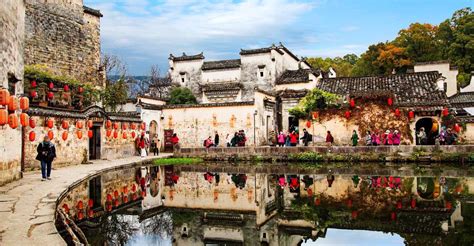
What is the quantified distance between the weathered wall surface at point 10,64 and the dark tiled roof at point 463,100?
2794 cm

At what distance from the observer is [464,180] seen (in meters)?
12.9

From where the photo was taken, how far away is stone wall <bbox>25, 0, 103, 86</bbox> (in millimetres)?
25750

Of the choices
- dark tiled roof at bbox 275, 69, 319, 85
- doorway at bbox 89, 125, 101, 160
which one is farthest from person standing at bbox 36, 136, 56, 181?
dark tiled roof at bbox 275, 69, 319, 85

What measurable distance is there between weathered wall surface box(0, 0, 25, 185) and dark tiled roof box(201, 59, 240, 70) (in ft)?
76.8

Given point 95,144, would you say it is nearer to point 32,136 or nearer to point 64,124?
point 64,124

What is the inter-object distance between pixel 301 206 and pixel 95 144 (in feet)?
46.4

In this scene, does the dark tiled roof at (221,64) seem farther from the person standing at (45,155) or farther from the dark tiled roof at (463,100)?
the person standing at (45,155)

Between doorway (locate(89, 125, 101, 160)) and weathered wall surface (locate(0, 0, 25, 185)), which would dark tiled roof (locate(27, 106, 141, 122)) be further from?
weathered wall surface (locate(0, 0, 25, 185))

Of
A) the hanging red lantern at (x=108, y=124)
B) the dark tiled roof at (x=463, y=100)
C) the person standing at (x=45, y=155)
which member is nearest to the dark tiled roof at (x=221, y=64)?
the hanging red lantern at (x=108, y=124)

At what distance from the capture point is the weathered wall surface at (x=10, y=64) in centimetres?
1066

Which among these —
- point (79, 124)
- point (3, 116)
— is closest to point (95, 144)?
point (79, 124)

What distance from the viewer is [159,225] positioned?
800 cm

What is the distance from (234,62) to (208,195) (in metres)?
25.4

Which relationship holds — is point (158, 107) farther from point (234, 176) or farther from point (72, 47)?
point (234, 176)
